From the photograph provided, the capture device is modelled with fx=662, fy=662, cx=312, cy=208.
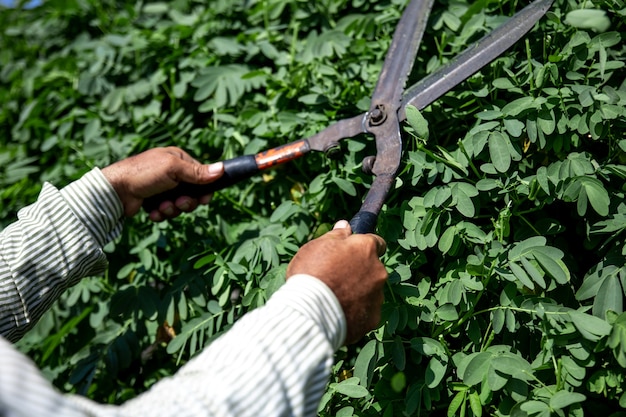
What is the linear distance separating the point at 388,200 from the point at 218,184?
561mm

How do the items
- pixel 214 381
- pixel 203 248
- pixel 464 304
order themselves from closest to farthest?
pixel 214 381
pixel 464 304
pixel 203 248

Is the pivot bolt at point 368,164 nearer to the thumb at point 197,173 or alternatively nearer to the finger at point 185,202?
the thumb at point 197,173

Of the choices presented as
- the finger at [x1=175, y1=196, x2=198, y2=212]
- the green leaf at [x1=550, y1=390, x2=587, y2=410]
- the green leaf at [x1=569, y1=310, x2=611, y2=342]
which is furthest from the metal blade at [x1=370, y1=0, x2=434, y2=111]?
the green leaf at [x1=550, y1=390, x2=587, y2=410]

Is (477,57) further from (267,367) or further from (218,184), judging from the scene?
(267,367)

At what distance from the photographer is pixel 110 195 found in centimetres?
210

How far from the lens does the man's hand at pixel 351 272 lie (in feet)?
4.72

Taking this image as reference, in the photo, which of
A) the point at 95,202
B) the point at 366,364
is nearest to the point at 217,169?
the point at 95,202

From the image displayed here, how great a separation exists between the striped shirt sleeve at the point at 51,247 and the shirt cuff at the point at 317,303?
0.89m

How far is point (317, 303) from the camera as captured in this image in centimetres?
138

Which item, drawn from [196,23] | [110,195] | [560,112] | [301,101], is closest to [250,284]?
[110,195]

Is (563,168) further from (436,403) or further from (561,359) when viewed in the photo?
(436,403)

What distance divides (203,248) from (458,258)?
0.90 metres

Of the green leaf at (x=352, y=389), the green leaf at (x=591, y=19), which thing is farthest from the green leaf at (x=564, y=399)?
the green leaf at (x=591, y=19)

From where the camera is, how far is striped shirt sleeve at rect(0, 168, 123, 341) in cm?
192
